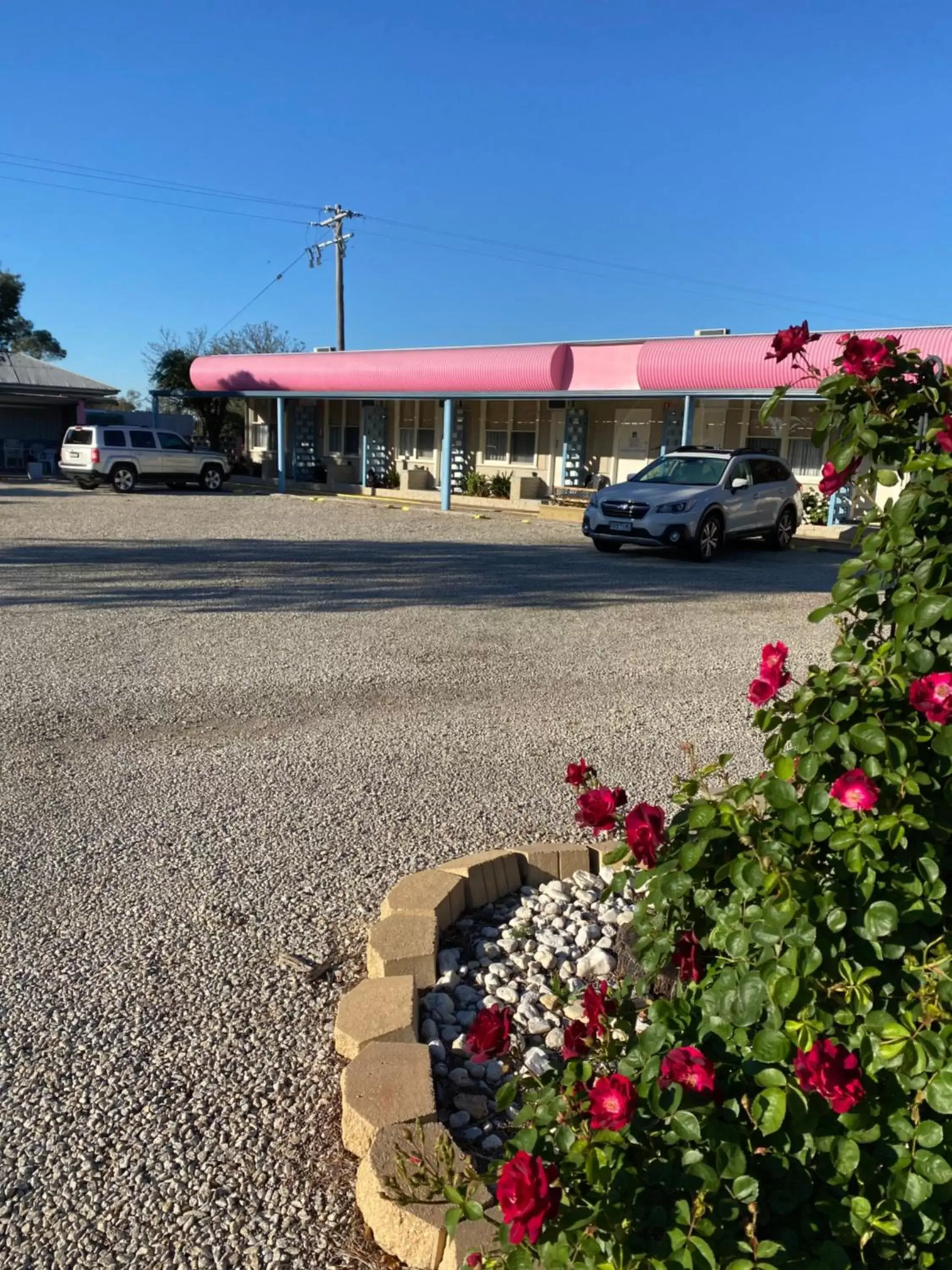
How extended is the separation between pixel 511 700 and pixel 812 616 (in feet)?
17.0

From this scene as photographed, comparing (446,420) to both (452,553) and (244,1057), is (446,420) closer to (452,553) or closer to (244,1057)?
(452,553)

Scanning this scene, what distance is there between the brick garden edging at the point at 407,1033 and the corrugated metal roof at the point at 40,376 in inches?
1571

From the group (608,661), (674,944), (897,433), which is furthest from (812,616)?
(608,661)

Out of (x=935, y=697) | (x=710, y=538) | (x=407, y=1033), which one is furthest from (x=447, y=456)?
(x=935, y=697)

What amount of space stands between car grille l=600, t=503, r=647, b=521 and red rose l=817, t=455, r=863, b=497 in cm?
1386

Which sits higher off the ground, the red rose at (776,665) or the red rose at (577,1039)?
the red rose at (776,665)

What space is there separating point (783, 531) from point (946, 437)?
17.1 meters

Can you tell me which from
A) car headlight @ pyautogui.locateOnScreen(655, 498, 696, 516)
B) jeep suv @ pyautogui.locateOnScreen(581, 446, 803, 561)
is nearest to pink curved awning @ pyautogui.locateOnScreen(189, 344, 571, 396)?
jeep suv @ pyautogui.locateOnScreen(581, 446, 803, 561)

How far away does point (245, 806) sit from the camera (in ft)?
16.6

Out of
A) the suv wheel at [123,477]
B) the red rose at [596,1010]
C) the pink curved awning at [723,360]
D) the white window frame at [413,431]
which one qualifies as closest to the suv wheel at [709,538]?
the pink curved awning at [723,360]

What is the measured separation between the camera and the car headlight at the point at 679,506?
51.6 feet

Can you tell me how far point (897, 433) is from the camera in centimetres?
206

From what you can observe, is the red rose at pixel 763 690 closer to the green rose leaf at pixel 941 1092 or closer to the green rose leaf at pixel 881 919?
the green rose leaf at pixel 881 919

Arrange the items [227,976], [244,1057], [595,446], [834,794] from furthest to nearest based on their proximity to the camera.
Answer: [595,446]
[227,976]
[244,1057]
[834,794]
